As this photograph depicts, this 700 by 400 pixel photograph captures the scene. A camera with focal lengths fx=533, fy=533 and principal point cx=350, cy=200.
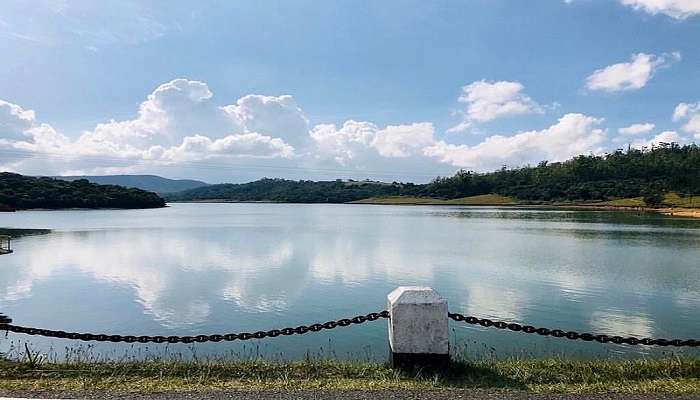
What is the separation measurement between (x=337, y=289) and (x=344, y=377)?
19.5 metres

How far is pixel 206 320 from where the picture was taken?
2012 centimetres

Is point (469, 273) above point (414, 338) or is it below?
below

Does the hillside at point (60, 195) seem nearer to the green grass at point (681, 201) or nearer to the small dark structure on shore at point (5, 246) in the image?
the small dark structure on shore at point (5, 246)

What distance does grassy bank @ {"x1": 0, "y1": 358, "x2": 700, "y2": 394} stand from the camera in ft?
21.8

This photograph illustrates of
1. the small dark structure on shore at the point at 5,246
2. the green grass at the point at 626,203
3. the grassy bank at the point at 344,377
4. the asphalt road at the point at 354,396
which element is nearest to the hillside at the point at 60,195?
the small dark structure on shore at the point at 5,246

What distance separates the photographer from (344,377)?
7309mm

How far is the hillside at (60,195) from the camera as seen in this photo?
473ft

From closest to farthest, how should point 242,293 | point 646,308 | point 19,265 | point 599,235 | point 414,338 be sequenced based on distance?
1. point 414,338
2. point 646,308
3. point 242,293
4. point 19,265
5. point 599,235

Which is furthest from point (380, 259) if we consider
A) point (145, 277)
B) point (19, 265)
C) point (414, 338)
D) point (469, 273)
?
point (414, 338)

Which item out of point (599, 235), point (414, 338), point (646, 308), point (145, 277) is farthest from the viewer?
point (599, 235)

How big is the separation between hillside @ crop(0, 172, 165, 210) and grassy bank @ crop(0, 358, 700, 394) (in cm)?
15596

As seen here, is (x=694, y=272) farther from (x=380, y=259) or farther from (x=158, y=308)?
(x=158, y=308)

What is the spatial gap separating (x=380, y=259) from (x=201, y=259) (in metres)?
13.3

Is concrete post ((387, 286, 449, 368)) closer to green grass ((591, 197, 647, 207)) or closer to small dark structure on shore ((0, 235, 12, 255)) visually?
small dark structure on shore ((0, 235, 12, 255))
